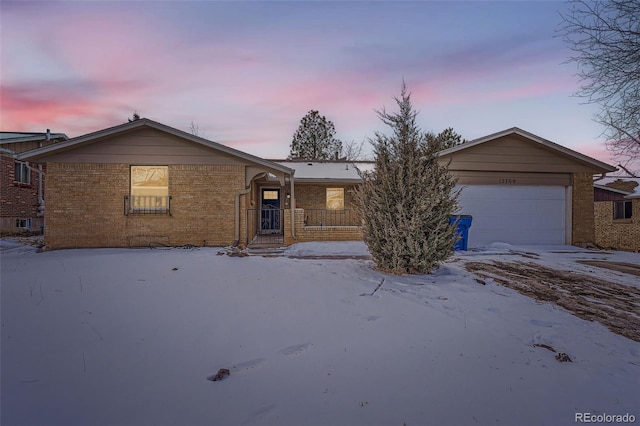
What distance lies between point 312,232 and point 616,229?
18.1 m

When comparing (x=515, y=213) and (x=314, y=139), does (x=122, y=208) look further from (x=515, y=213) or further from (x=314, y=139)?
(x=314, y=139)

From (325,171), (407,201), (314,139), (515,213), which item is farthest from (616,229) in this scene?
(314,139)

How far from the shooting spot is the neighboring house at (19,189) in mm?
14801

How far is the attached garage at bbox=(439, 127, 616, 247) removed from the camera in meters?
11.8

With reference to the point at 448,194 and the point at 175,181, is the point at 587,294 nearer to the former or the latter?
the point at 448,194

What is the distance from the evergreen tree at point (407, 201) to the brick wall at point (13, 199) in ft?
58.5

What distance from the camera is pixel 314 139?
2828cm

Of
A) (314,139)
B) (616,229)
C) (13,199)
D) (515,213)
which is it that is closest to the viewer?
(515,213)

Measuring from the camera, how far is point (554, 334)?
330cm

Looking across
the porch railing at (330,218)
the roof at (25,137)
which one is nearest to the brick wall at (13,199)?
the roof at (25,137)

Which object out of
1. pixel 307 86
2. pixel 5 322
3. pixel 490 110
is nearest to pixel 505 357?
pixel 5 322

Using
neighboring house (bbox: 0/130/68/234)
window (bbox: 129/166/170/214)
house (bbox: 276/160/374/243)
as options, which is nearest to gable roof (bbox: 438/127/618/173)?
house (bbox: 276/160/374/243)

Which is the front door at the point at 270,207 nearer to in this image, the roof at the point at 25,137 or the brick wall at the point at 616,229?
the roof at the point at 25,137

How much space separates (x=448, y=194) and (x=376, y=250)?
1765 millimetres
